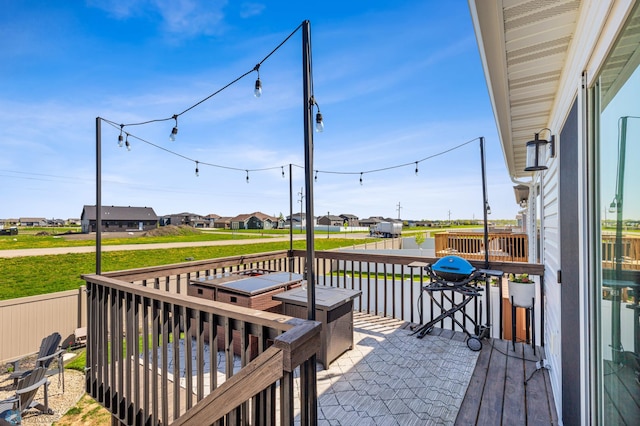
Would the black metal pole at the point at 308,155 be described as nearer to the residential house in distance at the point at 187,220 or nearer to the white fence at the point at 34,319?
the white fence at the point at 34,319

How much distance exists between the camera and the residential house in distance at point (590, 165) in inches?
37.5

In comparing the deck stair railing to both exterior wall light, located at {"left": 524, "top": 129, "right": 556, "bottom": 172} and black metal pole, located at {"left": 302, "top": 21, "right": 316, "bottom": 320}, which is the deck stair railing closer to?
black metal pole, located at {"left": 302, "top": 21, "right": 316, "bottom": 320}

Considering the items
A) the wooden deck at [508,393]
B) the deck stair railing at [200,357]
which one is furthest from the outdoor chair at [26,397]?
the wooden deck at [508,393]

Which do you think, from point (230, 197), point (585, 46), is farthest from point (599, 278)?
point (230, 197)

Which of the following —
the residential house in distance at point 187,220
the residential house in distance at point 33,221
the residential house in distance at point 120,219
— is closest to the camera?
the residential house in distance at point 120,219

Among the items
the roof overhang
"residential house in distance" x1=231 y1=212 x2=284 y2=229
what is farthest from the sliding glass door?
"residential house in distance" x1=231 y1=212 x2=284 y2=229

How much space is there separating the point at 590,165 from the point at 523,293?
2.29 m

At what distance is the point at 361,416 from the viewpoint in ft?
7.26

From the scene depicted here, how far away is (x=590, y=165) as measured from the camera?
1.39 meters

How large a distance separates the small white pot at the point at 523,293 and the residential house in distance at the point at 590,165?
2.95ft

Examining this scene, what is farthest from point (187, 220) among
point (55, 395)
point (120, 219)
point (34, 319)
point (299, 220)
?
point (55, 395)

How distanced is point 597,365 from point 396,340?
8.07ft

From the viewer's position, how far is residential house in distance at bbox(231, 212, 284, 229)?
60875 millimetres

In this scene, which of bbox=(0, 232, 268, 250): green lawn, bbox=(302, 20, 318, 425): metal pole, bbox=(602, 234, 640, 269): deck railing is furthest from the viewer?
bbox=(0, 232, 268, 250): green lawn
